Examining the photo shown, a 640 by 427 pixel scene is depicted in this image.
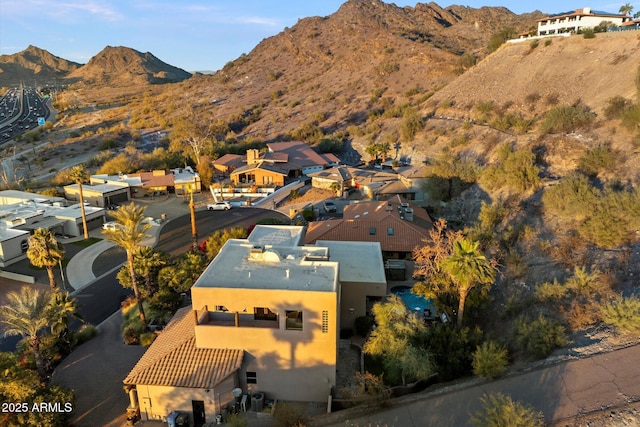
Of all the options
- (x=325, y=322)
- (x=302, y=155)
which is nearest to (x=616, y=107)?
(x=325, y=322)

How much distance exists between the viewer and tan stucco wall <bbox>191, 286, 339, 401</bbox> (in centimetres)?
1764

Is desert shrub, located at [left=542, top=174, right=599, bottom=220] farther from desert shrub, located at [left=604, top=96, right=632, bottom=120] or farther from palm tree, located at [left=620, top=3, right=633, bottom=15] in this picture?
palm tree, located at [left=620, top=3, right=633, bottom=15]

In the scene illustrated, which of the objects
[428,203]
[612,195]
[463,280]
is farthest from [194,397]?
[428,203]

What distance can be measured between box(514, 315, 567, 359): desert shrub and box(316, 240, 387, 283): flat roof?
24.7 feet

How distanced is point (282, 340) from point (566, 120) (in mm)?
42571

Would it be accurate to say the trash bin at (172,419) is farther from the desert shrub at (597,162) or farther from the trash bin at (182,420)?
the desert shrub at (597,162)

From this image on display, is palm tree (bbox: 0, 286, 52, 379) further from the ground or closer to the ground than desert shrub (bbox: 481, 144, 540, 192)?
closer to the ground

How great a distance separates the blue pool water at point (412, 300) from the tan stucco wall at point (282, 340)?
8.42 meters

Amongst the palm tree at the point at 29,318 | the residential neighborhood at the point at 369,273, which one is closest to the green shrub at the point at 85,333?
the residential neighborhood at the point at 369,273

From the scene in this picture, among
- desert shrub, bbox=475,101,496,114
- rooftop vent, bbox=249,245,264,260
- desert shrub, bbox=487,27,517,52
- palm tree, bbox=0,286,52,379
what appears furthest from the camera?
desert shrub, bbox=487,27,517,52

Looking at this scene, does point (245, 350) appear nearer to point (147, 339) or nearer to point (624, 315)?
point (147, 339)

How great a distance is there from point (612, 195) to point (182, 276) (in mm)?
28108

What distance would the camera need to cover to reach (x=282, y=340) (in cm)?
1800

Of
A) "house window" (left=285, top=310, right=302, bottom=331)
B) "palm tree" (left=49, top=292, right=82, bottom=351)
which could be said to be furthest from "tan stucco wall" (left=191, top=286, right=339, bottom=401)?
"palm tree" (left=49, top=292, right=82, bottom=351)
